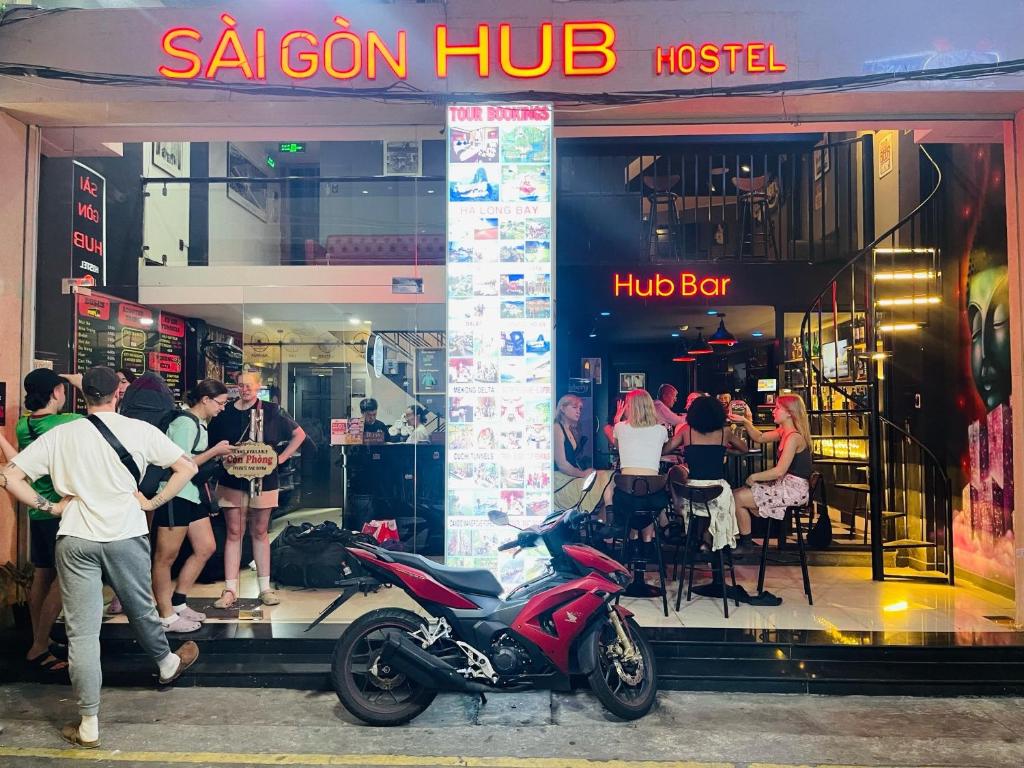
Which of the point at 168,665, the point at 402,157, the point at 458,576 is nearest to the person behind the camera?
the point at 458,576

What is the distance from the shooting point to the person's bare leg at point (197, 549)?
5.30 meters

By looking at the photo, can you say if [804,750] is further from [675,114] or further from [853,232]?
[853,232]

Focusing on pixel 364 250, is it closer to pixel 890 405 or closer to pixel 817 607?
pixel 817 607

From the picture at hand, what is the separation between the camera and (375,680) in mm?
4008

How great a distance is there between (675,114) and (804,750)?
13.6 ft

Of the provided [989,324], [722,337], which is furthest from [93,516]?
[722,337]

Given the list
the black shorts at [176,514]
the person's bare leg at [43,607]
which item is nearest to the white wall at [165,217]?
the black shorts at [176,514]

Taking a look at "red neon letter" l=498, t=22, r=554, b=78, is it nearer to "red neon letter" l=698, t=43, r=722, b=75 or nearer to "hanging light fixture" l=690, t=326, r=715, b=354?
"red neon letter" l=698, t=43, r=722, b=75

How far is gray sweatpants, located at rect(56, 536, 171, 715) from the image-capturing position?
3725 millimetres

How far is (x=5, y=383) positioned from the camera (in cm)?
538

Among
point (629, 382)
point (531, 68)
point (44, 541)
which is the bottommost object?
point (44, 541)

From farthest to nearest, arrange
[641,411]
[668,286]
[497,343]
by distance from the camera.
Answer: 1. [668,286]
2. [641,411]
3. [497,343]

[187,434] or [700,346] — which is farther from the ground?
[700,346]

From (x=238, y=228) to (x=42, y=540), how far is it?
14.0ft
